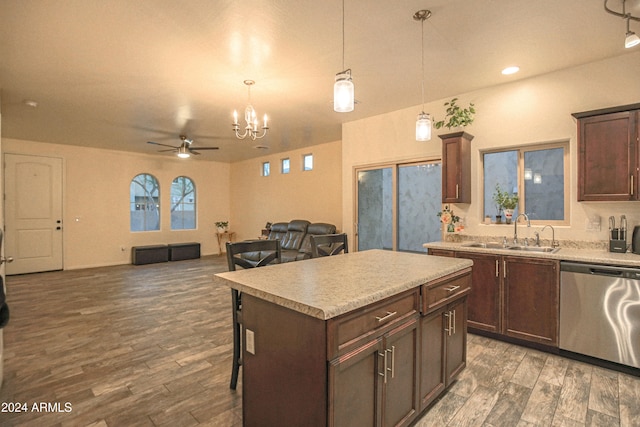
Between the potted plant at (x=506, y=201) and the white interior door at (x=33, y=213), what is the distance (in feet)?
27.5

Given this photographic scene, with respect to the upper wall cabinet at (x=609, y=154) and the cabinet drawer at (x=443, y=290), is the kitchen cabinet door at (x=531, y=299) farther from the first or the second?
the cabinet drawer at (x=443, y=290)

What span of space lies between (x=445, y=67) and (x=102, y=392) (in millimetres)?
4089

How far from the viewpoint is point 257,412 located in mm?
1656

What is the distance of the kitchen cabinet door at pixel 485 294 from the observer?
10.5ft

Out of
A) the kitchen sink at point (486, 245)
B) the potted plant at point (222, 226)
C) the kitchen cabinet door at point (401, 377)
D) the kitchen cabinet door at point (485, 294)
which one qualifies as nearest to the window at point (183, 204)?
the potted plant at point (222, 226)

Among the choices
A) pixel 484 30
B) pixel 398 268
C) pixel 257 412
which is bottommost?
pixel 257 412

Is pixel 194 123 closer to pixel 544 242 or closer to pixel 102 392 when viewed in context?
pixel 102 392

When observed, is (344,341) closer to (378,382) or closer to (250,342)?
(378,382)

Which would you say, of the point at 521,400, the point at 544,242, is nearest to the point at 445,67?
the point at 544,242

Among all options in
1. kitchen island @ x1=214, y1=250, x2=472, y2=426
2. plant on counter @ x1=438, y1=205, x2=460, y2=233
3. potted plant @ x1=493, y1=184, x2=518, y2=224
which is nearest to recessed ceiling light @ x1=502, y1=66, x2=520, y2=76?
potted plant @ x1=493, y1=184, x2=518, y2=224

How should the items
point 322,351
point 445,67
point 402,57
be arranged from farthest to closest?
point 445,67 < point 402,57 < point 322,351

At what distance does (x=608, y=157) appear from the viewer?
2.87 metres

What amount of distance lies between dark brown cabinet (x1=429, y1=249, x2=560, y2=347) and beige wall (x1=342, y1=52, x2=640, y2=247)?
70 cm

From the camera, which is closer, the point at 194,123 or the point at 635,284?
the point at 635,284
